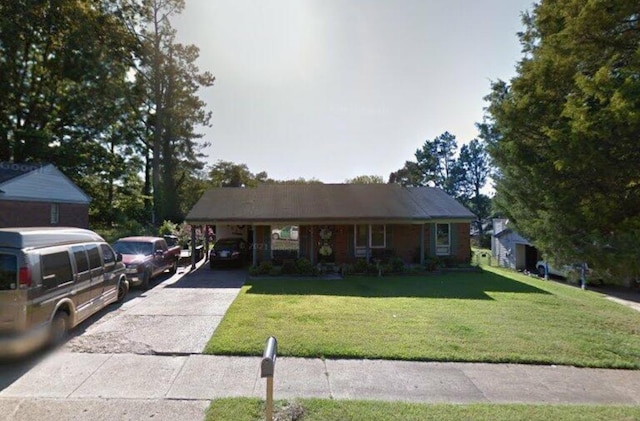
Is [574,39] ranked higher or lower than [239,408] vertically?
higher

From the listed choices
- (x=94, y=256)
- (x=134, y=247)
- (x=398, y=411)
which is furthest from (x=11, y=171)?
(x=398, y=411)

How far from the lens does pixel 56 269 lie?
573cm

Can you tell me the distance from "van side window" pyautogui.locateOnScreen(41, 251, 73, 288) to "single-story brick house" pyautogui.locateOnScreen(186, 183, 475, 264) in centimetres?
844

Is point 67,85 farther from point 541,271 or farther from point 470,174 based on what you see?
point 470,174

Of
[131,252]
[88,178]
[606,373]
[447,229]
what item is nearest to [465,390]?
[606,373]

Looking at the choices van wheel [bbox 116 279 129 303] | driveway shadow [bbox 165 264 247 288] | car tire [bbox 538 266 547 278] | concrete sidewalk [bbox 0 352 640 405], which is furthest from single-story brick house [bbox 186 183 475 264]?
concrete sidewalk [bbox 0 352 640 405]

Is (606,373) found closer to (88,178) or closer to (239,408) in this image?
(239,408)

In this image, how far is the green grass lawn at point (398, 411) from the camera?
3.66 meters

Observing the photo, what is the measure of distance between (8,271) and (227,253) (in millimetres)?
10405

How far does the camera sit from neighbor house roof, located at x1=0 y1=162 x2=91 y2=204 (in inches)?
628

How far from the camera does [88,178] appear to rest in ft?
90.3

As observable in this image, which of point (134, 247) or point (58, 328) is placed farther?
point (134, 247)

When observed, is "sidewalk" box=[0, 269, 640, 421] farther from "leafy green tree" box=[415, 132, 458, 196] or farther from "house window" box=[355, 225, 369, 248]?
"leafy green tree" box=[415, 132, 458, 196]

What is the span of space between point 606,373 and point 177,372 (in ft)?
23.1
